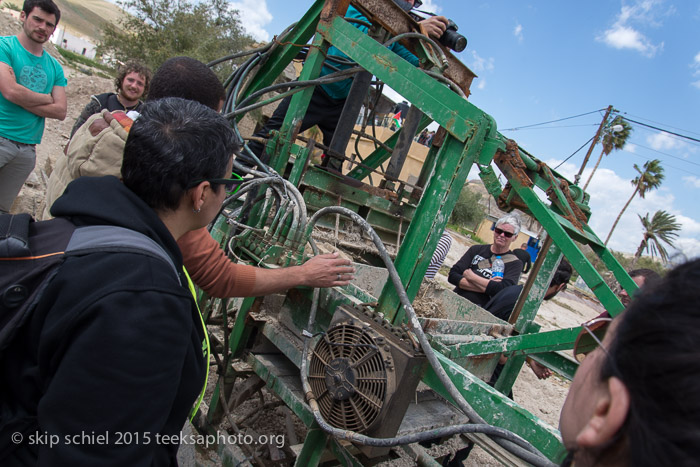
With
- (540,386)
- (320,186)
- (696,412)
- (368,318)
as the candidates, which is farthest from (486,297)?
(696,412)

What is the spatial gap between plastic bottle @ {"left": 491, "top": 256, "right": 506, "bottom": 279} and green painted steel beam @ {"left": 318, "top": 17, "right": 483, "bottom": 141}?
2.22 metres

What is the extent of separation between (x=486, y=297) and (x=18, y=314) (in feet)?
11.5

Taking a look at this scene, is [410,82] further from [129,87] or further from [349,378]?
[129,87]

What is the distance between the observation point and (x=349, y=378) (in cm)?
172

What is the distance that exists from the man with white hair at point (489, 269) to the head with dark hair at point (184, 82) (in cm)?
275

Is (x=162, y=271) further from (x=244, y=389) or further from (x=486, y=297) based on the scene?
(x=486, y=297)

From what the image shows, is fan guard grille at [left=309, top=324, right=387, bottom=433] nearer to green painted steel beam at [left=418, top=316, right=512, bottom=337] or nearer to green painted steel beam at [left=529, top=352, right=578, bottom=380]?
green painted steel beam at [left=418, top=316, right=512, bottom=337]

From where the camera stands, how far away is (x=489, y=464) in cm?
379

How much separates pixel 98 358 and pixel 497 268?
3487mm

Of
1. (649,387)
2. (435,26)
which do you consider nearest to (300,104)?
(435,26)

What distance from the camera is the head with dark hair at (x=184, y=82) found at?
6.29ft

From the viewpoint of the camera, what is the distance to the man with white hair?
371cm

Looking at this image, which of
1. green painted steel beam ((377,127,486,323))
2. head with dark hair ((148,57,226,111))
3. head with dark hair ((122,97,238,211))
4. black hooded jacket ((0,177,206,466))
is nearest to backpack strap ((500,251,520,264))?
green painted steel beam ((377,127,486,323))

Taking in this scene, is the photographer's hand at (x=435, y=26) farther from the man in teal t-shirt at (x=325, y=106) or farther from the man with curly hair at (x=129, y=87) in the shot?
the man with curly hair at (x=129, y=87)
